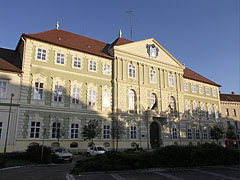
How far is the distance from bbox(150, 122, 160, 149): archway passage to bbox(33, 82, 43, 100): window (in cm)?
1737

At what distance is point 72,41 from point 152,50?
43.4 ft

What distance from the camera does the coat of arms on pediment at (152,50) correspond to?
35688 millimetres

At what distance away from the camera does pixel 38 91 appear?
2536 centimetres

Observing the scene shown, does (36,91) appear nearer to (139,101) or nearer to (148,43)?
(139,101)

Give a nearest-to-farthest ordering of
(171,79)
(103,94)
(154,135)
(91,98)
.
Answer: (91,98) → (103,94) → (154,135) → (171,79)

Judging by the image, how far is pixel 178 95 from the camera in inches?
1480

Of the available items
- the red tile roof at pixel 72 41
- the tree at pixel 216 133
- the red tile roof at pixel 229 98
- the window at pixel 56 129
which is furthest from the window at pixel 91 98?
the red tile roof at pixel 229 98

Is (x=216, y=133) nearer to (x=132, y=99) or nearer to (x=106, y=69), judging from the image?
→ (x=132, y=99)

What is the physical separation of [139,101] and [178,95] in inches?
347

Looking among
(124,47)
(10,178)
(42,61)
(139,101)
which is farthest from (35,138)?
(124,47)

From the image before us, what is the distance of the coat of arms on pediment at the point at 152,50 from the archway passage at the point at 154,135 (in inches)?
445

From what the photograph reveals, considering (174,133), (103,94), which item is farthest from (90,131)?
(174,133)

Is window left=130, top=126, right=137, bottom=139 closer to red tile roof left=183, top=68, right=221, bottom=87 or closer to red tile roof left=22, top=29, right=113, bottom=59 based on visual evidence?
red tile roof left=22, top=29, right=113, bottom=59

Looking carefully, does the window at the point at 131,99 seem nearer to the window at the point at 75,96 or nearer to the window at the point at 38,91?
the window at the point at 75,96
